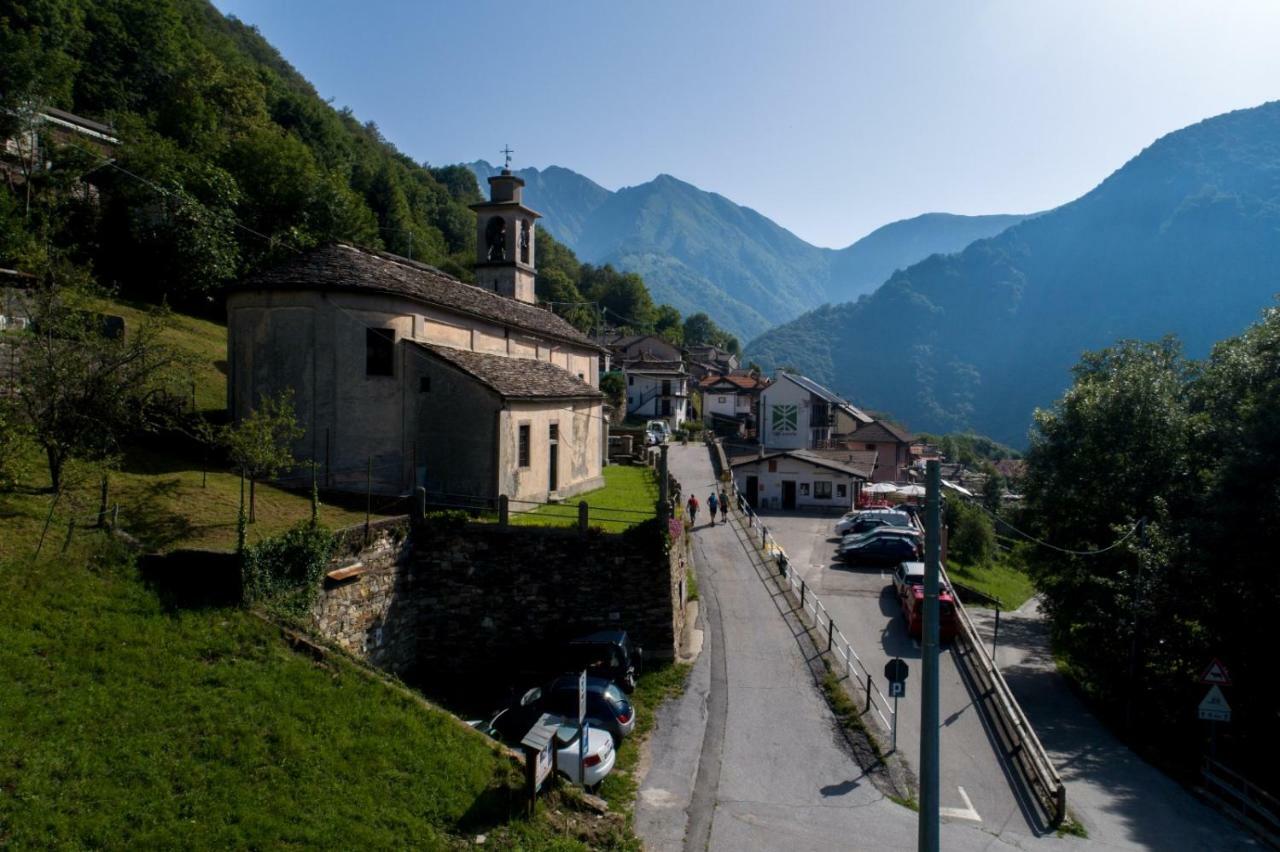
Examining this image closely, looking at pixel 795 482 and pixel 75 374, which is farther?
pixel 795 482

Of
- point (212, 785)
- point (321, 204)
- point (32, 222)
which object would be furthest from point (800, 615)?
point (32, 222)

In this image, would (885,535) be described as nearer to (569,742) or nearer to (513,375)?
(513,375)

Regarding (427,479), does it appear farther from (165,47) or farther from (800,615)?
(165,47)

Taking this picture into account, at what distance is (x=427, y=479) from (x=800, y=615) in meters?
→ 12.4

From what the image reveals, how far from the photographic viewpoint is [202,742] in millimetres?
10227

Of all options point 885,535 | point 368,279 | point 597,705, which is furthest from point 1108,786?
point 368,279

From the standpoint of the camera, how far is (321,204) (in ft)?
148

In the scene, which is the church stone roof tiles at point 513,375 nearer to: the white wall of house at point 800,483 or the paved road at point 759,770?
the paved road at point 759,770

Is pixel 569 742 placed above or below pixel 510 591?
below

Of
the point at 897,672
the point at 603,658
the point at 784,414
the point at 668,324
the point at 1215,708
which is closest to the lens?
the point at 897,672

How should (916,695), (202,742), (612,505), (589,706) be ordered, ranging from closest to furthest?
(202,742) → (589,706) → (916,695) → (612,505)

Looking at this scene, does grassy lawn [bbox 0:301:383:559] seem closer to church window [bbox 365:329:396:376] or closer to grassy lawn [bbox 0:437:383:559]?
grassy lawn [bbox 0:437:383:559]

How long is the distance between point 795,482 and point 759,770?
3184cm

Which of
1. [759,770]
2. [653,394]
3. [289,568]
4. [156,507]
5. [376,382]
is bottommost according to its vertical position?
[759,770]
